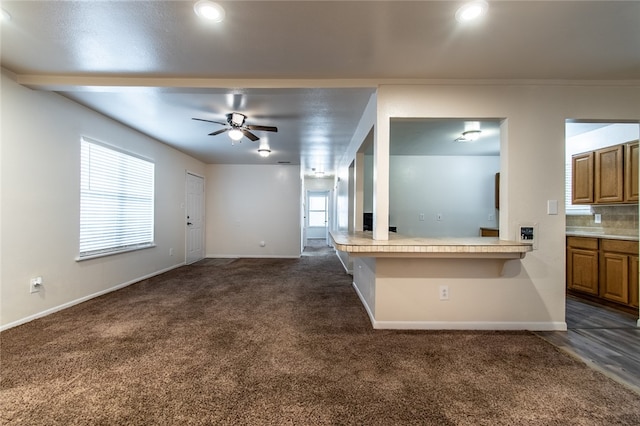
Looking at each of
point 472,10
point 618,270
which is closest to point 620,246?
point 618,270

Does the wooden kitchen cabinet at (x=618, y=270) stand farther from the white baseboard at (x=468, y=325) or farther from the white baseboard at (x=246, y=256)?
the white baseboard at (x=246, y=256)

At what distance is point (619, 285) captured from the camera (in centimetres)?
301

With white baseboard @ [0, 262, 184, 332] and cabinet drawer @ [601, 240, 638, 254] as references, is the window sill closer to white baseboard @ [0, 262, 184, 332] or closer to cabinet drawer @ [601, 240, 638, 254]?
white baseboard @ [0, 262, 184, 332]

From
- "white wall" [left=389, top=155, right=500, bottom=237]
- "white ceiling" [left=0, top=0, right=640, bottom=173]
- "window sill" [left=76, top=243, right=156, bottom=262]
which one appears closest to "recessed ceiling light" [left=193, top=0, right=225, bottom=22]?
"white ceiling" [left=0, top=0, right=640, bottom=173]

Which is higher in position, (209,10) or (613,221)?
(209,10)

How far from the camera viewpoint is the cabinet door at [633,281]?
285cm

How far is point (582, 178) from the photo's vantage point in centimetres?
363

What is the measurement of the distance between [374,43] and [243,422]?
2.48m

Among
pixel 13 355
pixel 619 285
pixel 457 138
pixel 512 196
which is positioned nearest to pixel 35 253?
pixel 13 355

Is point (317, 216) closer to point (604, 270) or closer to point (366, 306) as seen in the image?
point (366, 306)

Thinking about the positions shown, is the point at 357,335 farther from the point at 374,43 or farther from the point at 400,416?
the point at 374,43

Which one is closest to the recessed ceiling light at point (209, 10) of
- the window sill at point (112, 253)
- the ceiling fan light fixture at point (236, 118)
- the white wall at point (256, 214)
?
the ceiling fan light fixture at point (236, 118)

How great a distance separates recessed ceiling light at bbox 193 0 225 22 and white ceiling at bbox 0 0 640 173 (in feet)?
0.19

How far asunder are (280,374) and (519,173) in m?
2.65
